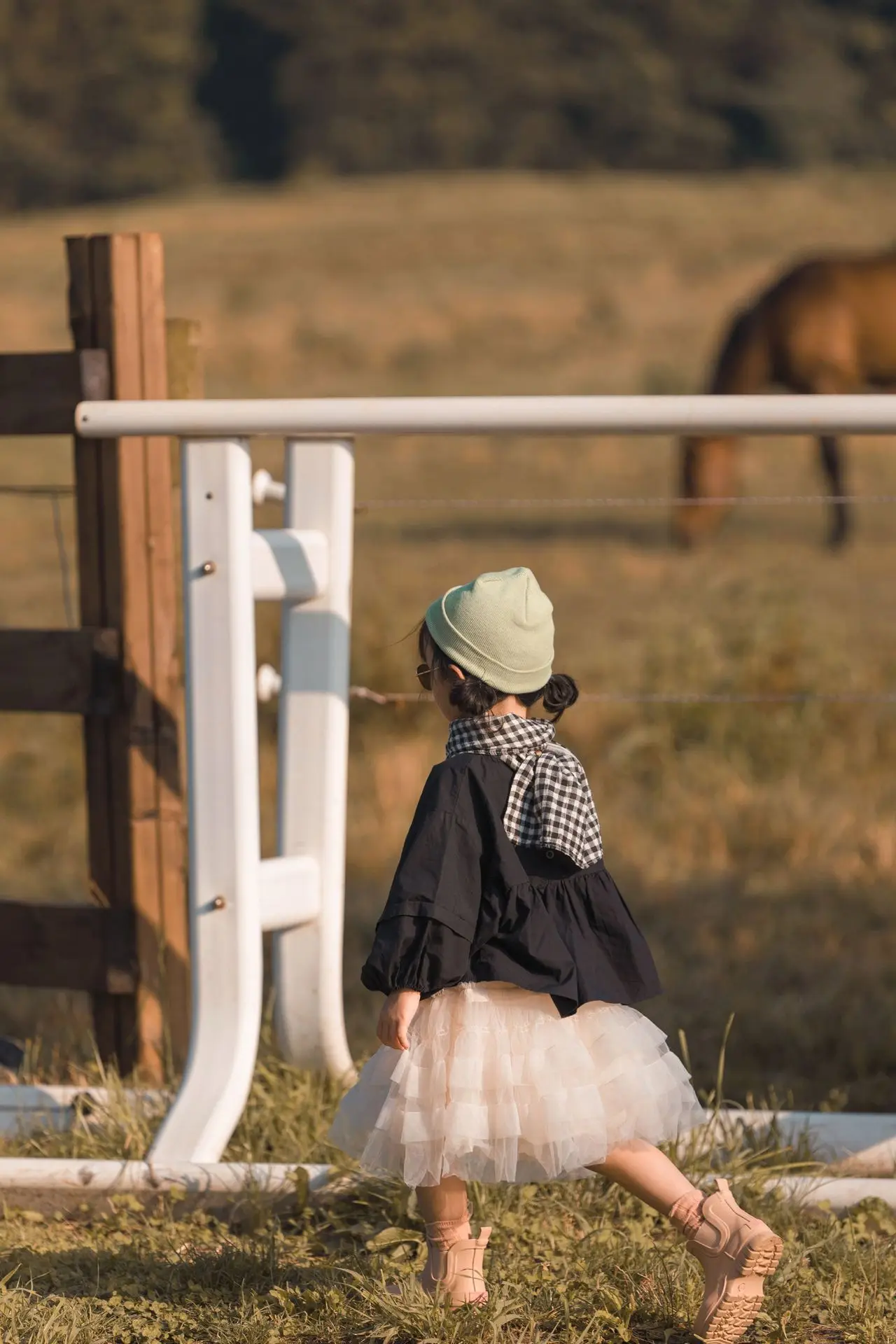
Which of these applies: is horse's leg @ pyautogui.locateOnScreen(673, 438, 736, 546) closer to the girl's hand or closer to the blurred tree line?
the girl's hand

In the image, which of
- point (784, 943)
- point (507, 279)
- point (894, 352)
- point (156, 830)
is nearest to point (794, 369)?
point (894, 352)

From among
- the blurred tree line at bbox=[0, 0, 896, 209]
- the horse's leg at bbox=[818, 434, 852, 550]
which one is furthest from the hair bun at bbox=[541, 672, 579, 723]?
the blurred tree line at bbox=[0, 0, 896, 209]

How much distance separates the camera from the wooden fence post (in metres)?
3.36

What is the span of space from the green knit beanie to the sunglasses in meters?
0.07

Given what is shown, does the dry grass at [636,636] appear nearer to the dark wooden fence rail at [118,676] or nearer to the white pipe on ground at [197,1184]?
the white pipe on ground at [197,1184]

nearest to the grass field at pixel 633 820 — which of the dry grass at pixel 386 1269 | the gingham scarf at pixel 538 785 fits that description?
the dry grass at pixel 386 1269

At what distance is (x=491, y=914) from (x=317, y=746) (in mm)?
956

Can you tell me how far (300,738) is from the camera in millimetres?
3209

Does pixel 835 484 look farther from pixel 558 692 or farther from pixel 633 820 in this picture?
pixel 558 692

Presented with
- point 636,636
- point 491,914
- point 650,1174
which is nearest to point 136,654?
point 491,914

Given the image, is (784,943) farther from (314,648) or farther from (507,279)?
(507,279)

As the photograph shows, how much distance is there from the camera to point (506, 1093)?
7.44 feet

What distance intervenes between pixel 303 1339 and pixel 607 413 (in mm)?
1470

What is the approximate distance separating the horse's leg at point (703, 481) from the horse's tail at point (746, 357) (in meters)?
0.93
